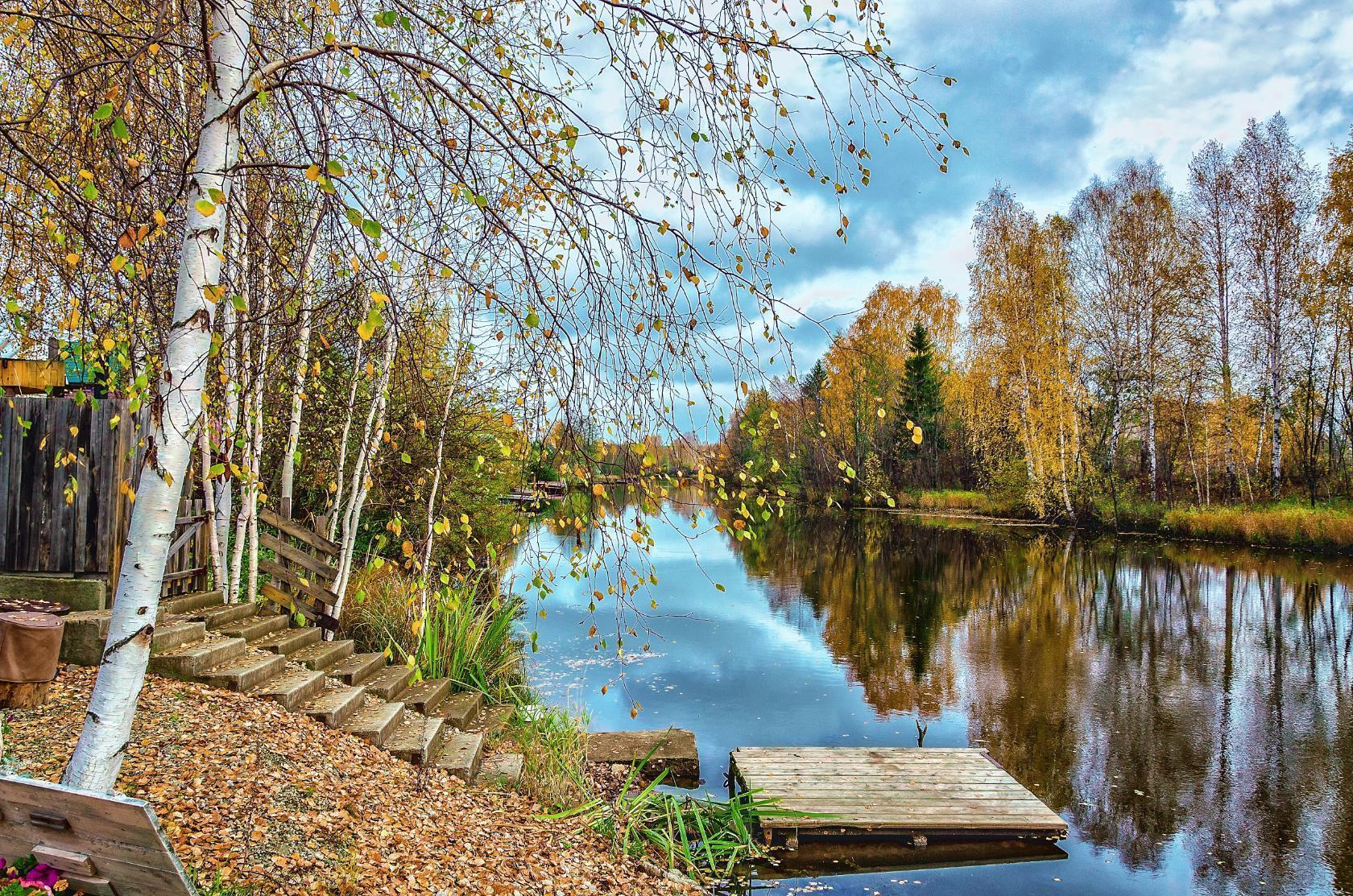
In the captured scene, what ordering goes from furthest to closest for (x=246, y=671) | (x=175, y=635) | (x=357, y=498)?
(x=357, y=498)
(x=175, y=635)
(x=246, y=671)

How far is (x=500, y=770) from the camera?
5789 millimetres

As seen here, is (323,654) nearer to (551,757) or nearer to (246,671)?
(246,671)

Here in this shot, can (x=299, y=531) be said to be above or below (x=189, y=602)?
above

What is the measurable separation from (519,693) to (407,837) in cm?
417

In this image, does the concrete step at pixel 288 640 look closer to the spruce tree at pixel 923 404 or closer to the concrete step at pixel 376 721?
the concrete step at pixel 376 721

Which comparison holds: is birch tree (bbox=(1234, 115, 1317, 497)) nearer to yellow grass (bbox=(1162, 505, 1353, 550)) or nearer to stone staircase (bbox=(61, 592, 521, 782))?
yellow grass (bbox=(1162, 505, 1353, 550))

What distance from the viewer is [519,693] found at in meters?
8.34

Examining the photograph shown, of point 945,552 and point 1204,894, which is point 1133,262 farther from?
point 1204,894

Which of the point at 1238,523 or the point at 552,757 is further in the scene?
the point at 1238,523

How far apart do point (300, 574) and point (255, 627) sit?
1179 millimetres

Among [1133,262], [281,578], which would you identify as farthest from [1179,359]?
[281,578]

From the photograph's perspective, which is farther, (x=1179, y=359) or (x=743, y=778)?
(x=1179, y=359)

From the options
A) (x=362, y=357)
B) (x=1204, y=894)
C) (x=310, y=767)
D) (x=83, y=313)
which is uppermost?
(x=362, y=357)

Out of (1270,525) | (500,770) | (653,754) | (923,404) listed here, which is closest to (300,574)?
(500,770)
